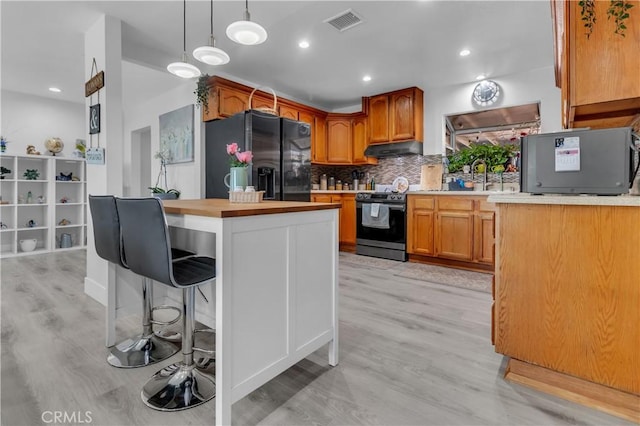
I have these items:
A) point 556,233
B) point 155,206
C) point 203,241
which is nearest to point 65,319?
point 203,241

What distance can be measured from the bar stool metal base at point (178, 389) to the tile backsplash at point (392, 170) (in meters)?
4.17

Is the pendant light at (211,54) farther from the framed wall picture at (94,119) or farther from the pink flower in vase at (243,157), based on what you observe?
the framed wall picture at (94,119)

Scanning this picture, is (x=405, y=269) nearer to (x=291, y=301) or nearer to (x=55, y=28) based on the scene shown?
(x=291, y=301)

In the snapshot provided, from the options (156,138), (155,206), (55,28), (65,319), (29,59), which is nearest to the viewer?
(155,206)

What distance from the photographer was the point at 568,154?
154cm

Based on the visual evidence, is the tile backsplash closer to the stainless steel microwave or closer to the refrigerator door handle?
the refrigerator door handle

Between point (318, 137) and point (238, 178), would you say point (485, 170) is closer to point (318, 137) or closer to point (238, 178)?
point (318, 137)

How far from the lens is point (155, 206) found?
1247 mm

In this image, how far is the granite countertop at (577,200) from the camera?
4.30 ft

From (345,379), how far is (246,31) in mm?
2046

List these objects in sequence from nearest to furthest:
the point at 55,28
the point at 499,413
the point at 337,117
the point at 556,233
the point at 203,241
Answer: the point at 499,413 → the point at 556,233 → the point at 203,241 → the point at 55,28 → the point at 337,117

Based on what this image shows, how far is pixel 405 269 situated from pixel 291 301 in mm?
2718

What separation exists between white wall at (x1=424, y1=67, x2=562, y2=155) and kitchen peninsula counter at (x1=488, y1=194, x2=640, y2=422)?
3144mm

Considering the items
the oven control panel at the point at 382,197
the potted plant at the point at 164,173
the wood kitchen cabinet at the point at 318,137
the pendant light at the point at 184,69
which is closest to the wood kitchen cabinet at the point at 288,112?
the wood kitchen cabinet at the point at 318,137
